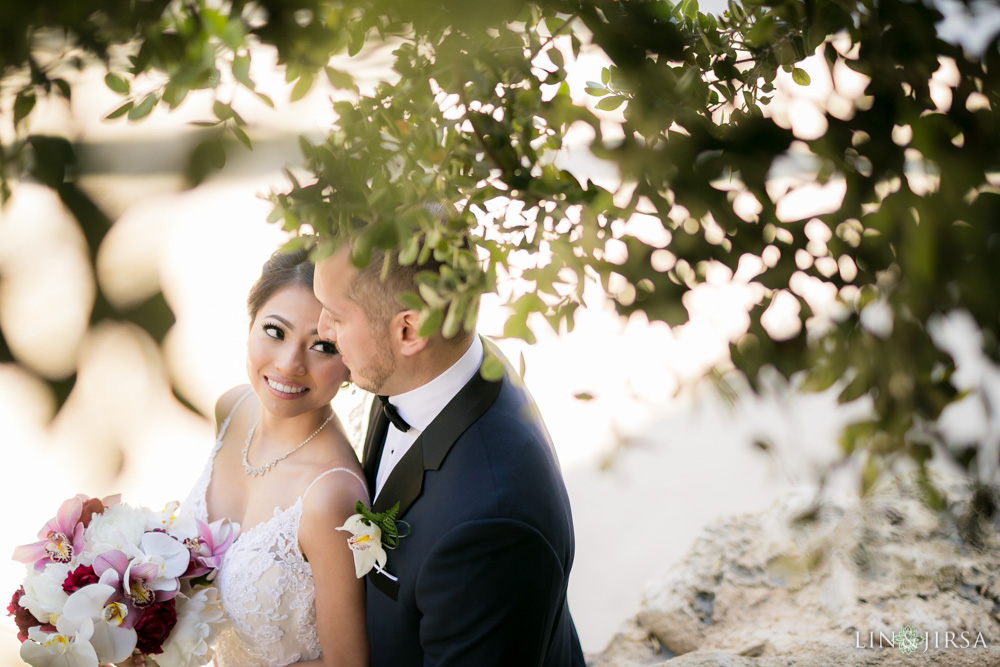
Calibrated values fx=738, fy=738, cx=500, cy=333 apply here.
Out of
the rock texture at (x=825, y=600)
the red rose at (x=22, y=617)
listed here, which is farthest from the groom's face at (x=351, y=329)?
the rock texture at (x=825, y=600)

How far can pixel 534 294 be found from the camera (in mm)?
853

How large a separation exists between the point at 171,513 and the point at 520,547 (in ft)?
3.45

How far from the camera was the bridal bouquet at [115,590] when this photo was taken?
5.46ft

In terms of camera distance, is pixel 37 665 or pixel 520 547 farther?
pixel 37 665

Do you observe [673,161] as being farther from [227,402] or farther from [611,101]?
[227,402]

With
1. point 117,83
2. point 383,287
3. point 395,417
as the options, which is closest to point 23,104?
point 117,83

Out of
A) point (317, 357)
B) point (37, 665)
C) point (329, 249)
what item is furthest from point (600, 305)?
point (37, 665)

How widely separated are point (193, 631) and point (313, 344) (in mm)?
761

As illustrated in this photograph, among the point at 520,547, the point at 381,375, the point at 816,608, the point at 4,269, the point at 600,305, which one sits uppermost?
the point at 4,269

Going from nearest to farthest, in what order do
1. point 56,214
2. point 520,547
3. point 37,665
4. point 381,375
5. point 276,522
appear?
point 56,214 < point 520,547 < point 37,665 < point 381,375 < point 276,522

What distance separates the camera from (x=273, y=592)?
6.18ft

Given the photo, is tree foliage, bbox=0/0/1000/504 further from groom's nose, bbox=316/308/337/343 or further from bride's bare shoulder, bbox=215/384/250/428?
bride's bare shoulder, bbox=215/384/250/428

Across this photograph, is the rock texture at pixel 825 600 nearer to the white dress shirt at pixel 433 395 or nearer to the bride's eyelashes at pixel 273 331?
the white dress shirt at pixel 433 395

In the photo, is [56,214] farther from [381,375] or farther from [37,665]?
[37,665]
